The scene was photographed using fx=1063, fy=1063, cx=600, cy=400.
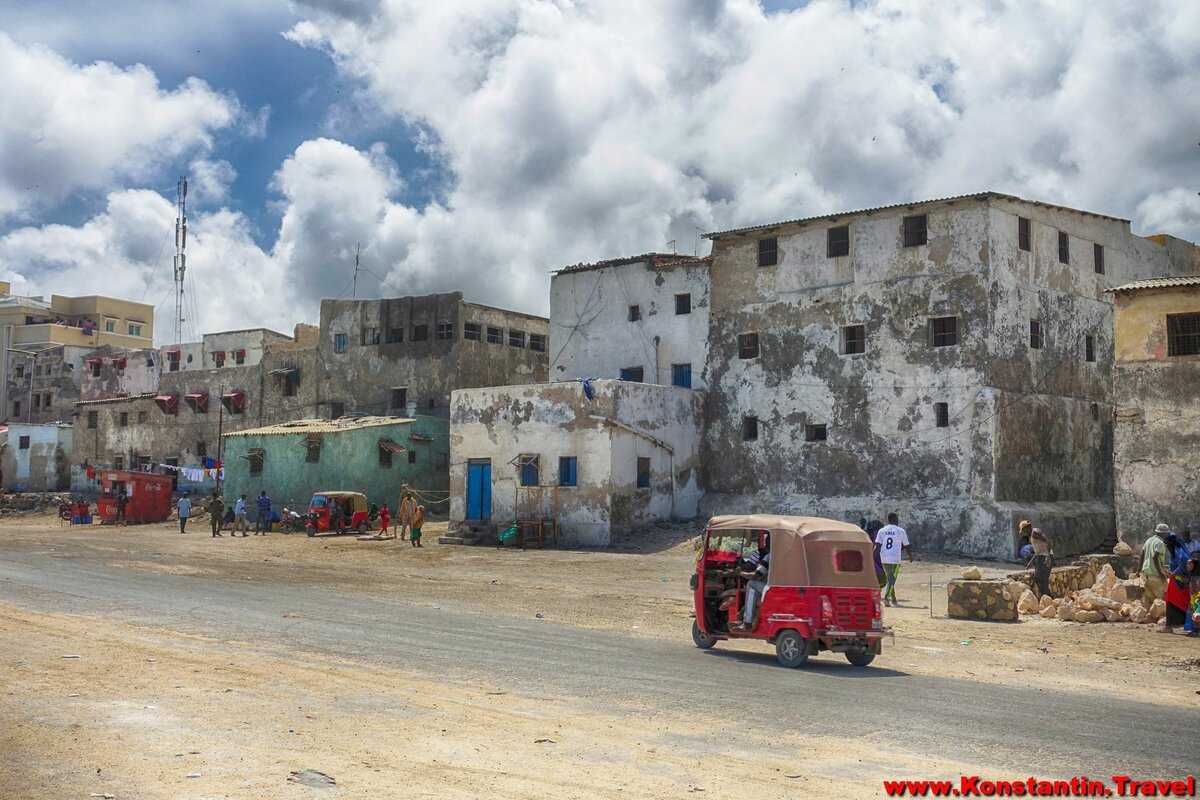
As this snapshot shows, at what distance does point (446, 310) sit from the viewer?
5012 cm

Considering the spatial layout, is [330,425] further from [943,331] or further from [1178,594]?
[1178,594]

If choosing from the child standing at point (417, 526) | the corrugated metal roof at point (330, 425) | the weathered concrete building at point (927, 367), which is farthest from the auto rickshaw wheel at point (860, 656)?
the corrugated metal roof at point (330, 425)

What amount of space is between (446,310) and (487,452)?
14550 millimetres

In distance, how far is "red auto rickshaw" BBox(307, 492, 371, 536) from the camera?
4081 centimetres

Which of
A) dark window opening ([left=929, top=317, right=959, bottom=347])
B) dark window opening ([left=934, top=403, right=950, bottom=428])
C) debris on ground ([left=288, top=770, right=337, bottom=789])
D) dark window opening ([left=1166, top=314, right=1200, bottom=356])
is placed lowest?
debris on ground ([left=288, top=770, right=337, bottom=789])

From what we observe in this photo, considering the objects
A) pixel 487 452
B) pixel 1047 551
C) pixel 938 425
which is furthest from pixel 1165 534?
pixel 487 452

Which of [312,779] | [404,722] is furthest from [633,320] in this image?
[312,779]

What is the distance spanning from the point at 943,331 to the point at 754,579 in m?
19.8

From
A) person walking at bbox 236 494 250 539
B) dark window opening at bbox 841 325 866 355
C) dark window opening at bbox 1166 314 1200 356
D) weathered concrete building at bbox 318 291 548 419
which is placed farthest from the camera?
weathered concrete building at bbox 318 291 548 419

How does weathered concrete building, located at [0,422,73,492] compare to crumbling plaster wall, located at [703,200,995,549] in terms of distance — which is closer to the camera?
crumbling plaster wall, located at [703,200,995,549]

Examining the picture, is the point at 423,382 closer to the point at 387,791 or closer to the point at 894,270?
the point at 894,270

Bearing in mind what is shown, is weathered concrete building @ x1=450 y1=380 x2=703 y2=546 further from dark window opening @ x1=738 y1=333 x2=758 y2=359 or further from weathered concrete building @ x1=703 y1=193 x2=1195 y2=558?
dark window opening @ x1=738 y1=333 x2=758 y2=359

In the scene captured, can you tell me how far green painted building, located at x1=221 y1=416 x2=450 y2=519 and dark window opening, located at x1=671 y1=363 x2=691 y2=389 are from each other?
13135mm

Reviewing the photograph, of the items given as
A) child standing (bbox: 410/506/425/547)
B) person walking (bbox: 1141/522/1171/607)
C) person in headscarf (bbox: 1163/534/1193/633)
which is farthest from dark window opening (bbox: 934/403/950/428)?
child standing (bbox: 410/506/425/547)
